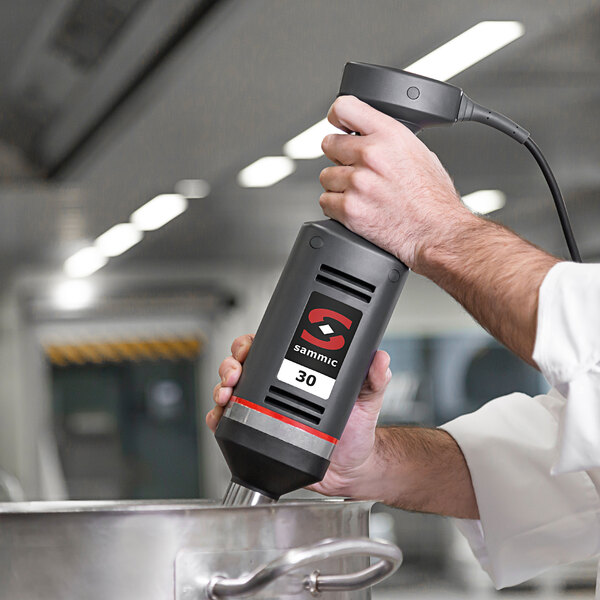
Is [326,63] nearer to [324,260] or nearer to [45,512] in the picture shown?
[324,260]

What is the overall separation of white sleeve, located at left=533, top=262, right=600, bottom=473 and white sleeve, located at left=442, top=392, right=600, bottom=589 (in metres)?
0.27

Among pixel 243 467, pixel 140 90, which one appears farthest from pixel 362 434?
pixel 140 90

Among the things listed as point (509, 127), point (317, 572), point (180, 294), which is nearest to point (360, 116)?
point (509, 127)

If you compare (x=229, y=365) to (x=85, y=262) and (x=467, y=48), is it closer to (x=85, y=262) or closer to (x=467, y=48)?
(x=467, y=48)

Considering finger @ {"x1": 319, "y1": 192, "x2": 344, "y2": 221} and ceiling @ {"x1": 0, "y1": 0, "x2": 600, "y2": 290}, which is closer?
finger @ {"x1": 319, "y1": 192, "x2": 344, "y2": 221}

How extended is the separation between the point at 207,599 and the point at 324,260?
211 millimetres

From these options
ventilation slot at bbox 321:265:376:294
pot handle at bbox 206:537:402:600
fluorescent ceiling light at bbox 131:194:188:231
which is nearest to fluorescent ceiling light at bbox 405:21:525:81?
fluorescent ceiling light at bbox 131:194:188:231

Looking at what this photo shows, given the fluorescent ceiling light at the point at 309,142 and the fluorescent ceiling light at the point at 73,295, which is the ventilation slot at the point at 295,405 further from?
the fluorescent ceiling light at the point at 73,295

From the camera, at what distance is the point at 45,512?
1.64 feet

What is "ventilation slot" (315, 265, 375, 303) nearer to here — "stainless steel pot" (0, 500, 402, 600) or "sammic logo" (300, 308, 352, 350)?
"sammic logo" (300, 308, 352, 350)

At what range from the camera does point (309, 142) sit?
6.98 feet

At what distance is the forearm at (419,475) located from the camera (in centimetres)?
75

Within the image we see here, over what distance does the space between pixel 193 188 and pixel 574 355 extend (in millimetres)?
2012

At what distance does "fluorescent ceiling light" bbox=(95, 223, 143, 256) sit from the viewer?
2.57 metres
